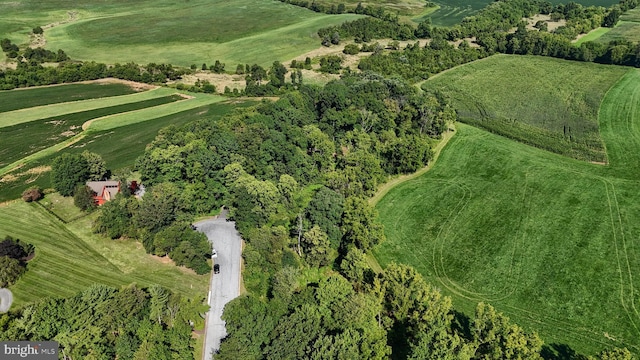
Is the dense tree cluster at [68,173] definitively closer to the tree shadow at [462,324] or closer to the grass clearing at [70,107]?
the grass clearing at [70,107]

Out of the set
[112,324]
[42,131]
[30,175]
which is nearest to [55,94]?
[42,131]

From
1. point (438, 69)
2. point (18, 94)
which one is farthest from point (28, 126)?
point (438, 69)

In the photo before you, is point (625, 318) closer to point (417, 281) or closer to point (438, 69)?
point (417, 281)

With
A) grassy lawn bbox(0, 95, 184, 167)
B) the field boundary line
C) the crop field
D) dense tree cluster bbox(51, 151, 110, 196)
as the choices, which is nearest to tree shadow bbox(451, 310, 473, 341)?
the field boundary line
